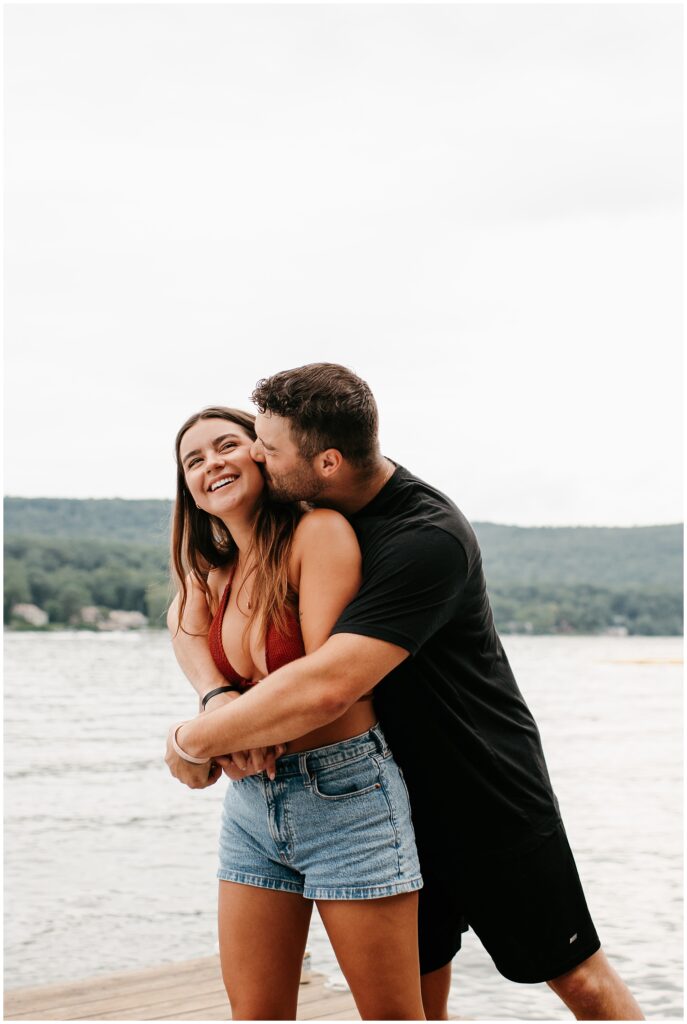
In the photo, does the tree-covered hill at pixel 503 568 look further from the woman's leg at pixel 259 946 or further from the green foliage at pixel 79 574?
the woman's leg at pixel 259 946

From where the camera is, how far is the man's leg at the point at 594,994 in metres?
2.26

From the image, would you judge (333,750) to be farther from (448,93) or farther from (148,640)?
(148,640)

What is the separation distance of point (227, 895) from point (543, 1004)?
416 cm

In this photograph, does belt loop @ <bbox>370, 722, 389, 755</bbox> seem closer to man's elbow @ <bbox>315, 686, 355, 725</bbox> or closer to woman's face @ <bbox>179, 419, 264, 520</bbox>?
man's elbow @ <bbox>315, 686, 355, 725</bbox>

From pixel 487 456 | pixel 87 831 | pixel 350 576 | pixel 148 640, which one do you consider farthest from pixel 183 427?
pixel 487 456

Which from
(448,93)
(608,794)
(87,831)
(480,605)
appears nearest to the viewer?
(480,605)

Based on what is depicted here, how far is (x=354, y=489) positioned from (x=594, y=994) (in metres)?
1.16

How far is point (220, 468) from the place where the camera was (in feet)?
7.18

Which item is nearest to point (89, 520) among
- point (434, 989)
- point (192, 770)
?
point (434, 989)

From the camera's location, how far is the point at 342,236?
53.4 meters

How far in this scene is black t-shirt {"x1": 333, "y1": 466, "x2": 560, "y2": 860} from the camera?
200 centimetres

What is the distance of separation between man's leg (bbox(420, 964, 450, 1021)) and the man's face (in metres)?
1.14

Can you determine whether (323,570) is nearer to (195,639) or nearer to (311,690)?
(311,690)

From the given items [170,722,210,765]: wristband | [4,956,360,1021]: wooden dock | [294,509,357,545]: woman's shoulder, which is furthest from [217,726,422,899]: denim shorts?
[4,956,360,1021]: wooden dock
